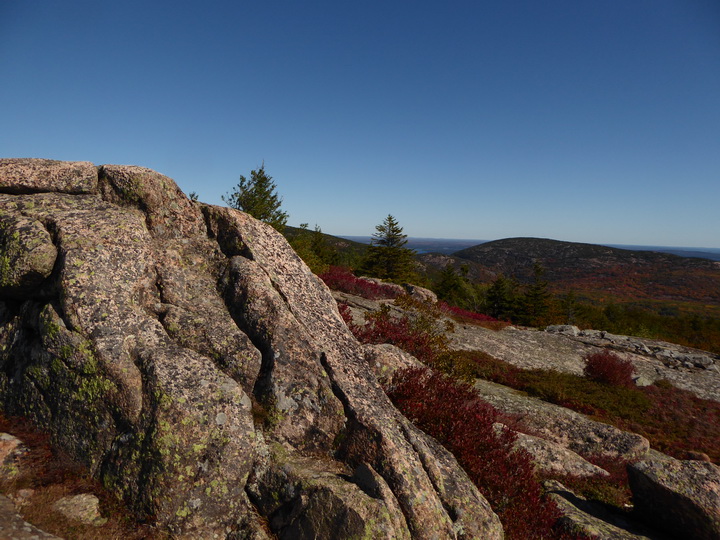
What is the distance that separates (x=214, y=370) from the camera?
250 inches

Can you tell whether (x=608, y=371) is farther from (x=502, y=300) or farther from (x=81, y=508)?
(x=502, y=300)

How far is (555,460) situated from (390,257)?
130ft

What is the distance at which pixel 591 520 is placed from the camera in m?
8.02

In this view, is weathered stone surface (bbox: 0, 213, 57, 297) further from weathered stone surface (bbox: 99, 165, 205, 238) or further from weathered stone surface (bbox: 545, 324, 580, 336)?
weathered stone surface (bbox: 545, 324, 580, 336)

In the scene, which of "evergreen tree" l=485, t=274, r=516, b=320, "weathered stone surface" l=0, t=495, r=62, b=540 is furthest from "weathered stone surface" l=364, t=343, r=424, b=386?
"evergreen tree" l=485, t=274, r=516, b=320

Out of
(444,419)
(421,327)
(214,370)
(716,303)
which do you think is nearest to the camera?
(214,370)

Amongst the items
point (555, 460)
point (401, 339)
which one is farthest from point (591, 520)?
point (401, 339)

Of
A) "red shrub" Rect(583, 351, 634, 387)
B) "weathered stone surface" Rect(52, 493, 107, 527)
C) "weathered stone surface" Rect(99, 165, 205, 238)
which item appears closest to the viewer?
"weathered stone surface" Rect(52, 493, 107, 527)

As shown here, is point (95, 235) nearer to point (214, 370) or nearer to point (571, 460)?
point (214, 370)

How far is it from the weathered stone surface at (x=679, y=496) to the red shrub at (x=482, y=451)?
2574mm

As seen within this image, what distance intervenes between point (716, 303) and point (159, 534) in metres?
201

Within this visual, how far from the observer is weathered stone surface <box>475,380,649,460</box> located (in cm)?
1206

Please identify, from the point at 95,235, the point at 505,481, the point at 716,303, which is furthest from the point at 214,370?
the point at 716,303

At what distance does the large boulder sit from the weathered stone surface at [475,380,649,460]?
6.75 metres
